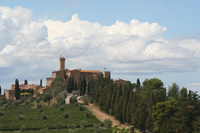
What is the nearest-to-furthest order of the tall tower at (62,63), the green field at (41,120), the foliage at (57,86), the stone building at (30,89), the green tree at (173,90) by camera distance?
the green field at (41,120)
the foliage at (57,86)
the stone building at (30,89)
the green tree at (173,90)
the tall tower at (62,63)

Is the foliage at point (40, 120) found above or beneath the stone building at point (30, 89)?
beneath

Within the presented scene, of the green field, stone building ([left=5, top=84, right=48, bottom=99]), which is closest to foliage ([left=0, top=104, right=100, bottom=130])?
the green field

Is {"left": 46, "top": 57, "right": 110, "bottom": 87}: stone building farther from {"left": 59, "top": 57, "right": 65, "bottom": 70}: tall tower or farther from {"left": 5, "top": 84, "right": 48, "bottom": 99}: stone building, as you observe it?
{"left": 5, "top": 84, "right": 48, "bottom": 99}: stone building

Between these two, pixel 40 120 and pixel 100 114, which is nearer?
pixel 40 120

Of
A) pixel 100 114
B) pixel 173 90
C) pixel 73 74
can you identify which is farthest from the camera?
pixel 73 74

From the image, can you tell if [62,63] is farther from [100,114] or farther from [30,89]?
[100,114]

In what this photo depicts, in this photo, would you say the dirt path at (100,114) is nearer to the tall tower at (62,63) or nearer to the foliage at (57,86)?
the foliage at (57,86)

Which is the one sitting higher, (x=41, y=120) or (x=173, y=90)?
(x=173, y=90)

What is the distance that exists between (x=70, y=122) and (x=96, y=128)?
8.11m

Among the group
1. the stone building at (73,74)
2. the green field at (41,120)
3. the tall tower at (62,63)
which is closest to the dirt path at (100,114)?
the green field at (41,120)

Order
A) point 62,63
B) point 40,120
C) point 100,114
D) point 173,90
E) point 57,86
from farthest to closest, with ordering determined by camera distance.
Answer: point 62,63
point 173,90
point 57,86
point 100,114
point 40,120

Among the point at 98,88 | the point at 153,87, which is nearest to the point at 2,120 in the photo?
the point at 98,88

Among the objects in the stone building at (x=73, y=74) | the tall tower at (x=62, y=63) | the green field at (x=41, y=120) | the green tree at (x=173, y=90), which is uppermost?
the tall tower at (x=62, y=63)

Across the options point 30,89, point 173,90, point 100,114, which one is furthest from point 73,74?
point 100,114
